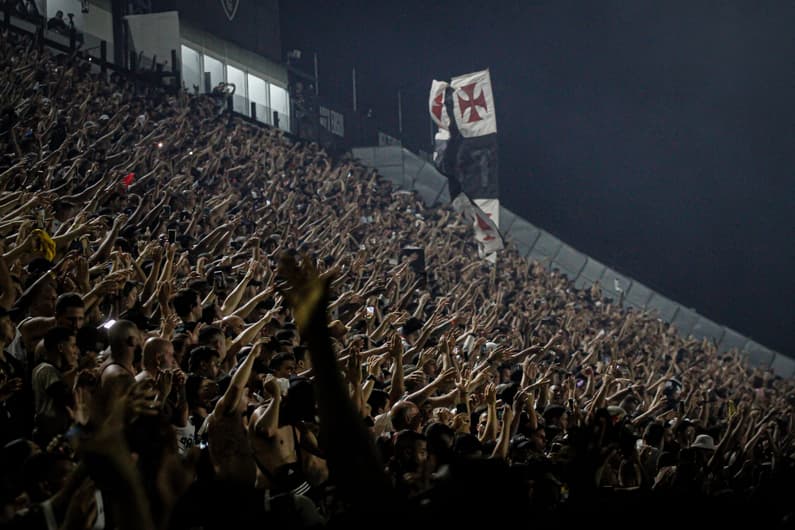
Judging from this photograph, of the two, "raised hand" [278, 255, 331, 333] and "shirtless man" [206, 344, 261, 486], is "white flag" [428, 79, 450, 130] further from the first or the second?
"raised hand" [278, 255, 331, 333]

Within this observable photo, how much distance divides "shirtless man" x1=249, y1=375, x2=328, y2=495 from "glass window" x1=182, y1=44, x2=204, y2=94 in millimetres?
25093

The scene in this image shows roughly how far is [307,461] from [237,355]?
4.93 feet

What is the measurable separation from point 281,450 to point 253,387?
1136 mm

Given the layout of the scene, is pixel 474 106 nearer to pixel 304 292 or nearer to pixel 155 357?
pixel 155 357

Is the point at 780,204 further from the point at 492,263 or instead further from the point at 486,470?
the point at 486,470

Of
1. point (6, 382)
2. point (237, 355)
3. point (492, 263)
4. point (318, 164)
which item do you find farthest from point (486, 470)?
point (318, 164)

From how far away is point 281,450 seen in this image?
5.29 meters

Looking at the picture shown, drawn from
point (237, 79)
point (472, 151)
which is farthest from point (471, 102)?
point (237, 79)

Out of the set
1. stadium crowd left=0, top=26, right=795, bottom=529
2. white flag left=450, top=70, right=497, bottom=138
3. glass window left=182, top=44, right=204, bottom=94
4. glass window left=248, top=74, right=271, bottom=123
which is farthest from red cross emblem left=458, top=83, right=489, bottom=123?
glass window left=248, top=74, right=271, bottom=123

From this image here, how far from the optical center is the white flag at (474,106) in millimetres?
23859

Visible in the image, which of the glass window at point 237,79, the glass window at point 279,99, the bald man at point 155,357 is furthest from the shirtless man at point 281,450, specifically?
the glass window at point 279,99

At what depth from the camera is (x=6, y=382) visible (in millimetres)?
5160

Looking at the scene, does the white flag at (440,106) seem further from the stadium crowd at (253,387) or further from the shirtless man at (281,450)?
the shirtless man at (281,450)

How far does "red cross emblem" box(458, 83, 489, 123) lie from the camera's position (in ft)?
78.6
